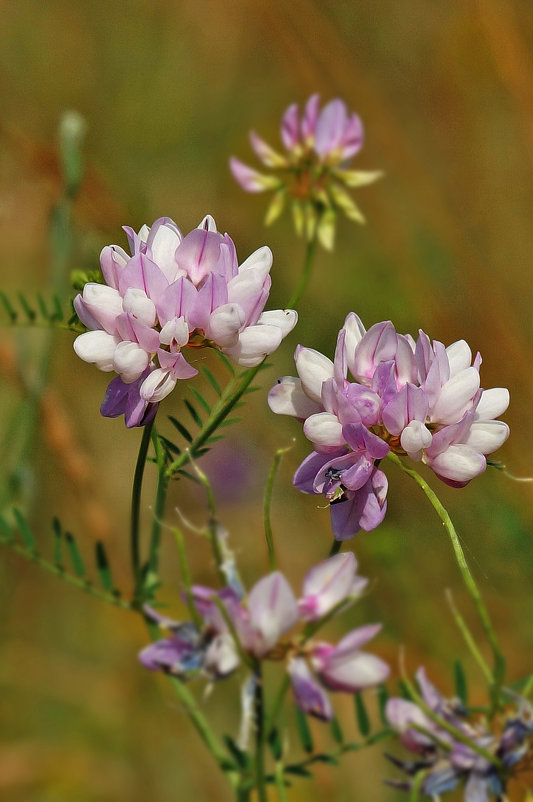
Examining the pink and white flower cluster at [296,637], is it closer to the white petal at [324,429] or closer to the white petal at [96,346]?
the white petal at [324,429]

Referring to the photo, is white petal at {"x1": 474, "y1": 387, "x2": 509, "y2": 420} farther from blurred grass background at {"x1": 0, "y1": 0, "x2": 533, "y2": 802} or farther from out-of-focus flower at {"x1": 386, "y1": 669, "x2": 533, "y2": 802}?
blurred grass background at {"x1": 0, "y1": 0, "x2": 533, "y2": 802}

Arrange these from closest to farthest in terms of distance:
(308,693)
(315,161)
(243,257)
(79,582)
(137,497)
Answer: (308,693) → (137,497) → (79,582) → (315,161) → (243,257)

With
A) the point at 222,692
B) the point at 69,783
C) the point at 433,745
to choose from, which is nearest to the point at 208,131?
the point at 222,692

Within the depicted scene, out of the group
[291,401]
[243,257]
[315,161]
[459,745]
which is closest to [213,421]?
[291,401]

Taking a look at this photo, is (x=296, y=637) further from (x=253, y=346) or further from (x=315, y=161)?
(x=315, y=161)

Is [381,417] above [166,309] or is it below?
below

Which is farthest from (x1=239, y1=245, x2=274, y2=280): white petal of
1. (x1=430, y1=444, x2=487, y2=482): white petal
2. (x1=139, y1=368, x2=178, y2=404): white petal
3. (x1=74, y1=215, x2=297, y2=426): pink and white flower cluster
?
(x1=430, y1=444, x2=487, y2=482): white petal

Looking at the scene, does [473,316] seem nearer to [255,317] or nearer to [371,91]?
[371,91]
